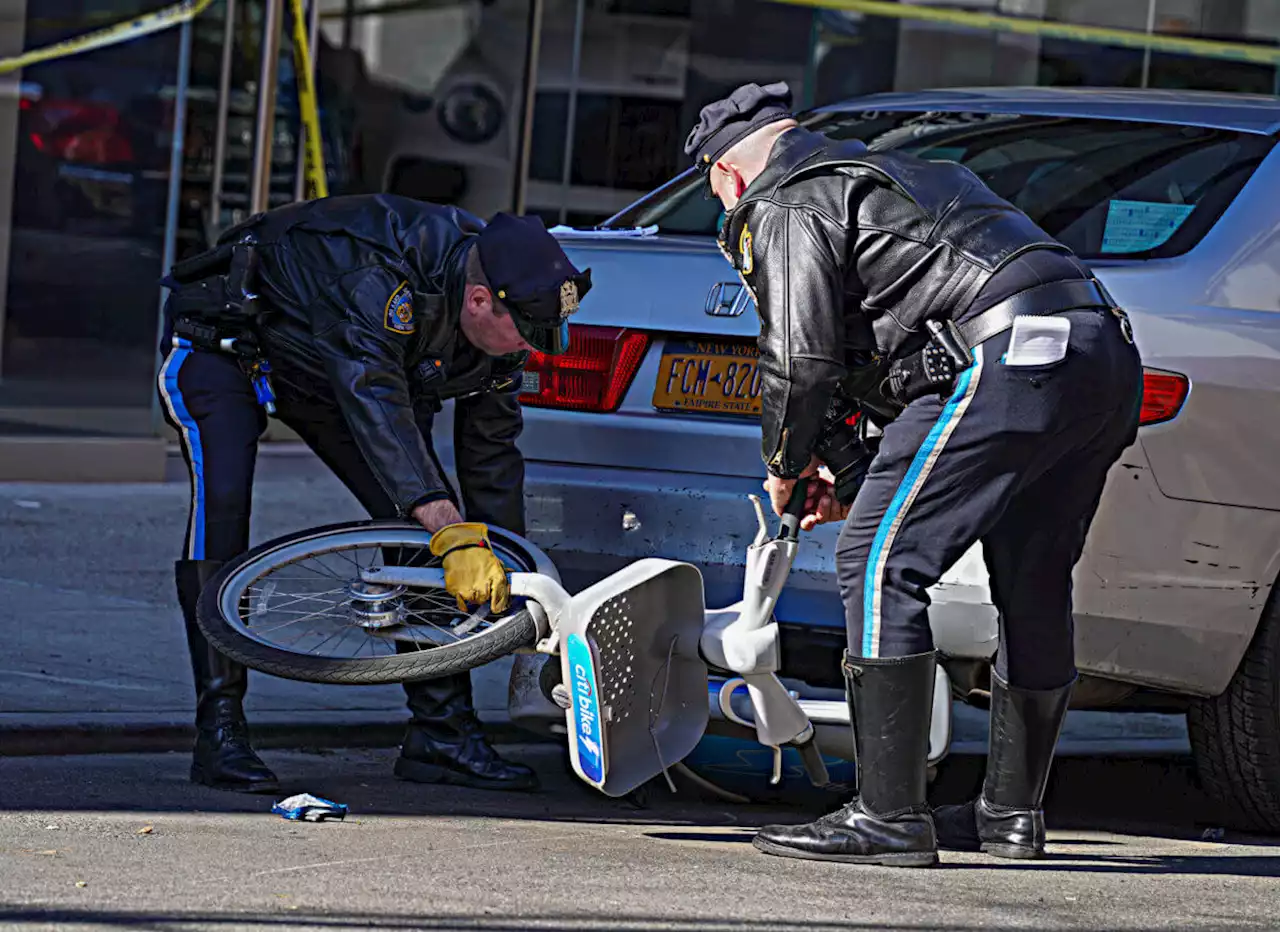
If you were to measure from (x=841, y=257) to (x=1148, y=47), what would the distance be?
9403 mm

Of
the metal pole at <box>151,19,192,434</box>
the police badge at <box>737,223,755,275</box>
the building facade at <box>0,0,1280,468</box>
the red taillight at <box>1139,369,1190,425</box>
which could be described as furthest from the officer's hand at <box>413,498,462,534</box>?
the metal pole at <box>151,19,192,434</box>

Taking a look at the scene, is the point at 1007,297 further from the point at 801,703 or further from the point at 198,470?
the point at 198,470

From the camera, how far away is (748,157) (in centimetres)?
455

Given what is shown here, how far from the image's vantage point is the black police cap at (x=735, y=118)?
179 inches

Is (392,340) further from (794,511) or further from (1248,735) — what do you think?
(1248,735)

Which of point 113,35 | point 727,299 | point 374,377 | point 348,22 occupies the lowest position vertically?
point 374,377

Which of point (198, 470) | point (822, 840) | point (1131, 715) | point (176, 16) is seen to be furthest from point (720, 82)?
point (822, 840)

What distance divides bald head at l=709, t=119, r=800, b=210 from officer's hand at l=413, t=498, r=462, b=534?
3.12 feet

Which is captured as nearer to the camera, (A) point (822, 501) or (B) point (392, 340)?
(A) point (822, 501)

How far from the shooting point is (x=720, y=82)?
12.1 metres

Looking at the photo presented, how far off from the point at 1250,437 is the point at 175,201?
6890mm

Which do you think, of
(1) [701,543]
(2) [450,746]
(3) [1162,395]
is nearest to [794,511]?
(1) [701,543]

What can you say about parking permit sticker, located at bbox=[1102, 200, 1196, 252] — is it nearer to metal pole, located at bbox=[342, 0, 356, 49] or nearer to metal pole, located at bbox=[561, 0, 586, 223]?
metal pole, located at bbox=[342, 0, 356, 49]

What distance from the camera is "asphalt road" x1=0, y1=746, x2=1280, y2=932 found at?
12.9 feet
